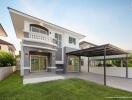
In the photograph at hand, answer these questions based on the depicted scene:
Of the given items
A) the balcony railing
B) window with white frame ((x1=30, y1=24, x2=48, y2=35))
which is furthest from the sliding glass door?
the balcony railing

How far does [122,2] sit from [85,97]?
13.1 meters

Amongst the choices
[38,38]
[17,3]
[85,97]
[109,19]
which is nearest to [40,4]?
[17,3]

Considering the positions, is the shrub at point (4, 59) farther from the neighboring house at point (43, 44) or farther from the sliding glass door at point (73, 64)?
the sliding glass door at point (73, 64)

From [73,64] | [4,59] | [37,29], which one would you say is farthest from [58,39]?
[4,59]

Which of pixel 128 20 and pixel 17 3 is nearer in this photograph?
pixel 17 3

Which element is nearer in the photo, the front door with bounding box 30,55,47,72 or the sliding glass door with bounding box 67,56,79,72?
the front door with bounding box 30,55,47,72

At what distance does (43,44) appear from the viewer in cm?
1436

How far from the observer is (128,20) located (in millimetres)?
17344

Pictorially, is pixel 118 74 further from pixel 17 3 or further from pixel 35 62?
pixel 17 3

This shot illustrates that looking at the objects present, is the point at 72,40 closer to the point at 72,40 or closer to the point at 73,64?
the point at 72,40

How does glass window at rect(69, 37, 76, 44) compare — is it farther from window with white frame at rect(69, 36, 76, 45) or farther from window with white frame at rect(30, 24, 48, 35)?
window with white frame at rect(30, 24, 48, 35)

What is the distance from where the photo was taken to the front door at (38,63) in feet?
50.1

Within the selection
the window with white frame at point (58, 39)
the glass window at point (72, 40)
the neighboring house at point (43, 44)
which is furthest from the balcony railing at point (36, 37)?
the glass window at point (72, 40)

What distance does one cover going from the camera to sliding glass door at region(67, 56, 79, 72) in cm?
1980
